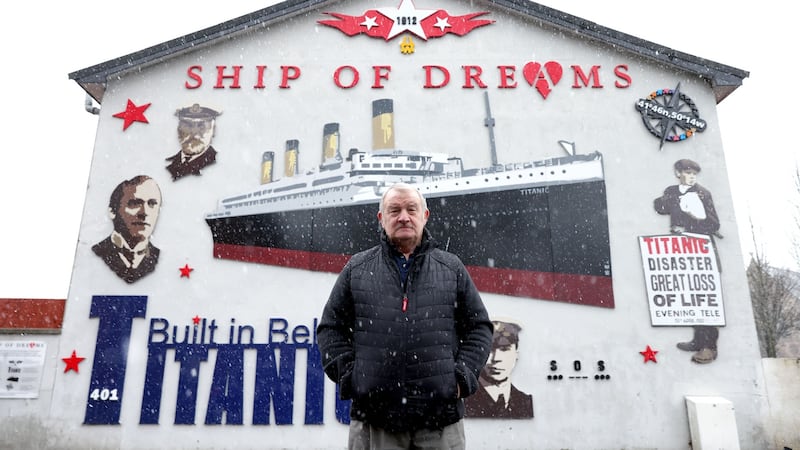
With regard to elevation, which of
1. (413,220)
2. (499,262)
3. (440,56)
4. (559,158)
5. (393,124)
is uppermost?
(440,56)

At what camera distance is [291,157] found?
706 centimetres

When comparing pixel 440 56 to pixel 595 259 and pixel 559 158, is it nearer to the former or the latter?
pixel 559 158

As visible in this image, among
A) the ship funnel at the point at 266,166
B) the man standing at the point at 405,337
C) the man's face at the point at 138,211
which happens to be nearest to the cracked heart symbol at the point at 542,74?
the ship funnel at the point at 266,166

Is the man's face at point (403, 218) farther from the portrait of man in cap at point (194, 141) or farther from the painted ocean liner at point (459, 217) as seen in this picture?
the portrait of man in cap at point (194, 141)

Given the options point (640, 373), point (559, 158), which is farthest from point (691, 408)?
point (559, 158)

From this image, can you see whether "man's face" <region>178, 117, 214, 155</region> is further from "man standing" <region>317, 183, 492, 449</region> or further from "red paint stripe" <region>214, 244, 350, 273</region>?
"man standing" <region>317, 183, 492, 449</region>

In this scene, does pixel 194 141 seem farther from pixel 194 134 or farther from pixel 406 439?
pixel 406 439

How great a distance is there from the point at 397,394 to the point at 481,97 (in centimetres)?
601

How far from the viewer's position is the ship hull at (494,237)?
21.5 ft

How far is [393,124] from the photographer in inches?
283

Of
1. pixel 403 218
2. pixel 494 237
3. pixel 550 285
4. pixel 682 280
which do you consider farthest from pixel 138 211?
pixel 682 280

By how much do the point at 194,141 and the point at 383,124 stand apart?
8.81 feet

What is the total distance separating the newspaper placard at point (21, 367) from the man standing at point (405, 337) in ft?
19.0

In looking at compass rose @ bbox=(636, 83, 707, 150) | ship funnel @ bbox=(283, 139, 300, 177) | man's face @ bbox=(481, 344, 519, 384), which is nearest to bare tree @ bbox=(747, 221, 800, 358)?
compass rose @ bbox=(636, 83, 707, 150)
